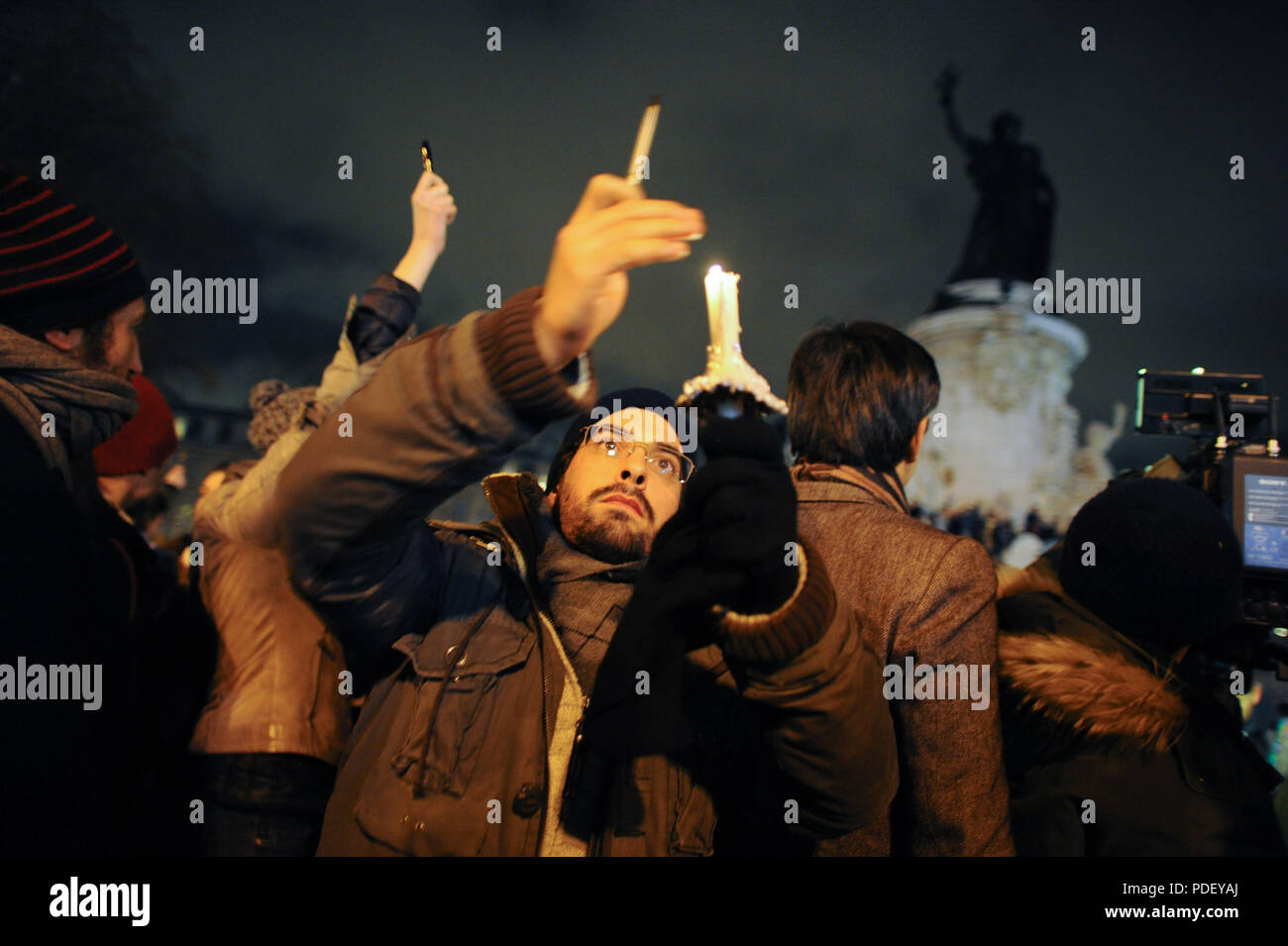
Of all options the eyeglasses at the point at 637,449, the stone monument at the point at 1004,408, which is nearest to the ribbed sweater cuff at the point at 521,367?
the eyeglasses at the point at 637,449

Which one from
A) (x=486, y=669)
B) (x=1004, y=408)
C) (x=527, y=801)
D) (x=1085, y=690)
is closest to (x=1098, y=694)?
(x=1085, y=690)

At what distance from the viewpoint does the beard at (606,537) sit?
2268mm

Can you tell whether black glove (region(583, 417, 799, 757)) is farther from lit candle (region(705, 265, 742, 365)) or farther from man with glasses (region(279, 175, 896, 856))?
lit candle (region(705, 265, 742, 365))

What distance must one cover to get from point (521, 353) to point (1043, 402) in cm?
2153

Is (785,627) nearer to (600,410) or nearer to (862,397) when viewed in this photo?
(862,397)

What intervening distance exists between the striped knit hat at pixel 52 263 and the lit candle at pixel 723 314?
8.55 feet

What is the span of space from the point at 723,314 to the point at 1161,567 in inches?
99.8

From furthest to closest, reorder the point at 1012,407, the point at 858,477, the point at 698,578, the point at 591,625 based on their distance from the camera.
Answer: the point at 1012,407 < the point at 858,477 < the point at 591,625 < the point at 698,578

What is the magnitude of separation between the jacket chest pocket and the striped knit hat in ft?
4.10

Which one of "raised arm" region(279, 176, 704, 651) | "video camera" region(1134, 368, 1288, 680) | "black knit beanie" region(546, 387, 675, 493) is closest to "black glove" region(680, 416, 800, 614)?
"raised arm" region(279, 176, 704, 651)

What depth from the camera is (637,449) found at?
255 centimetres

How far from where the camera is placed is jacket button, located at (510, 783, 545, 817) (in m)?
1.81
